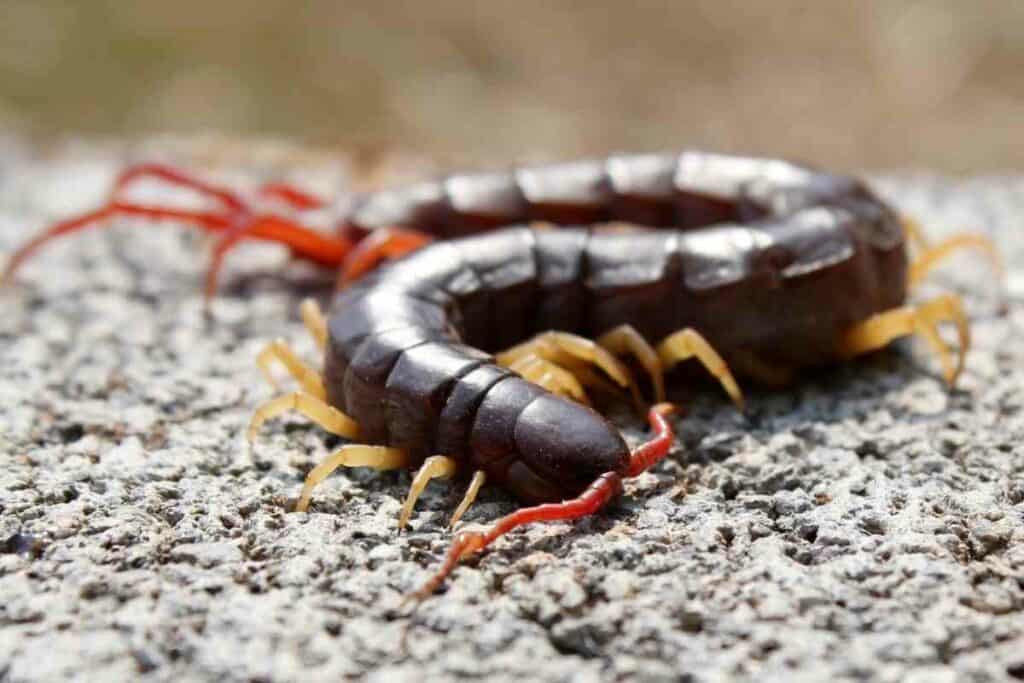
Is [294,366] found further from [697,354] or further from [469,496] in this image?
[697,354]

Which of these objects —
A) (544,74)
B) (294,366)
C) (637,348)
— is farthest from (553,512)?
(544,74)

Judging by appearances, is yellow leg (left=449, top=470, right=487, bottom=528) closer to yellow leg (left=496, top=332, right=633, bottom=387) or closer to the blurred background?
yellow leg (left=496, top=332, right=633, bottom=387)

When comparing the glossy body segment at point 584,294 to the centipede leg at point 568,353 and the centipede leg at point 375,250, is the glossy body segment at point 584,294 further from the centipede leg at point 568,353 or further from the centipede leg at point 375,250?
the centipede leg at point 375,250

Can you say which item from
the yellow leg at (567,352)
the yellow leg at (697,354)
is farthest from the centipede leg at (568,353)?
the yellow leg at (697,354)

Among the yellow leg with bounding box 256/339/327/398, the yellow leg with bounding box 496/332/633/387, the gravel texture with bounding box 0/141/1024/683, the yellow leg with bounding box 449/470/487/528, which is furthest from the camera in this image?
the yellow leg with bounding box 256/339/327/398

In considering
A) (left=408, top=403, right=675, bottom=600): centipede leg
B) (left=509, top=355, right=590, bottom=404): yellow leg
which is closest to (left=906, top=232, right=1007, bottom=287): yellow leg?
(left=509, top=355, right=590, bottom=404): yellow leg

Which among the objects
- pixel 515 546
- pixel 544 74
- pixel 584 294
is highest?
pixel 584 294
